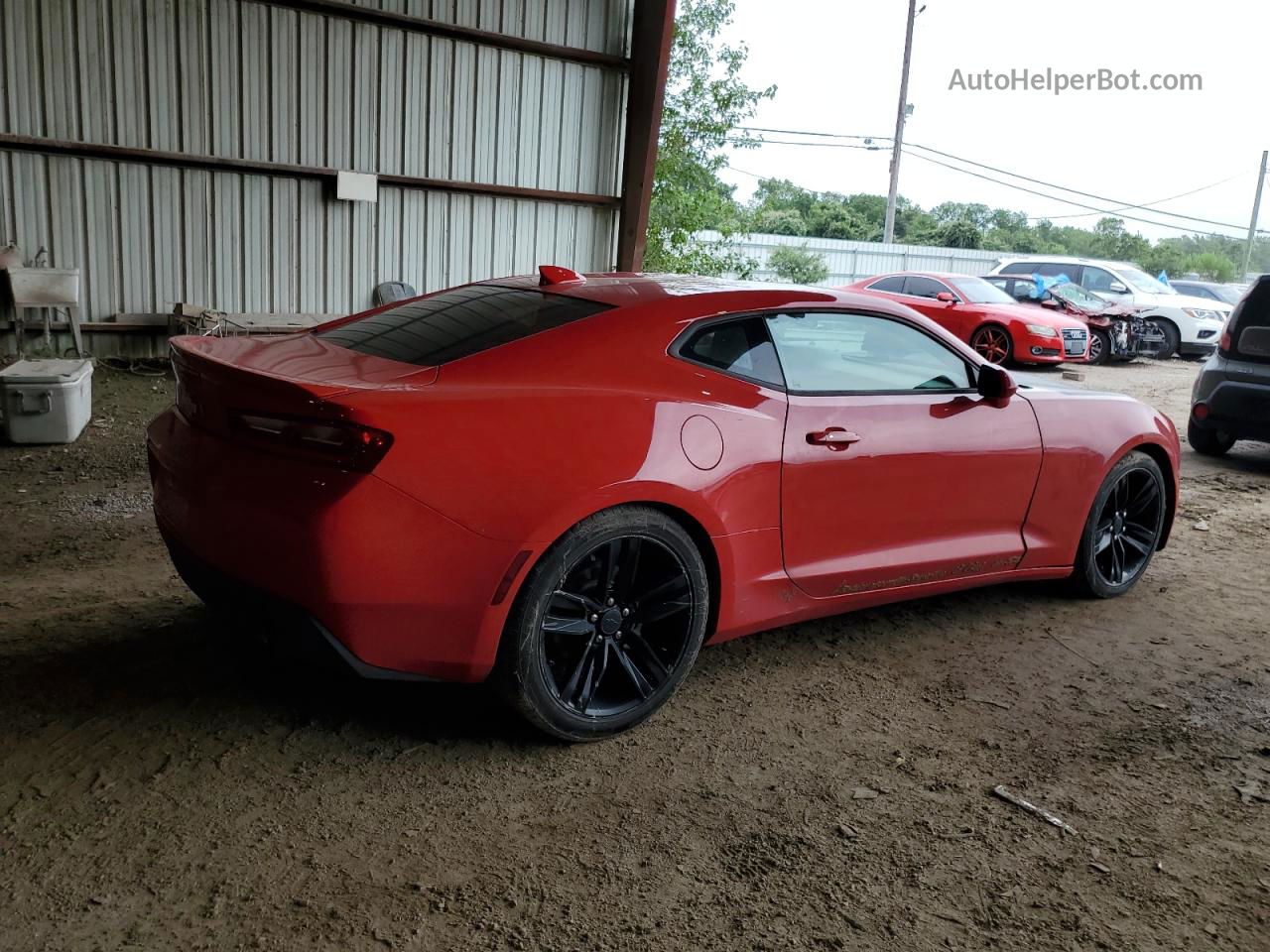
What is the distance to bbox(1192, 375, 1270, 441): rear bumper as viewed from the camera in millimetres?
8102

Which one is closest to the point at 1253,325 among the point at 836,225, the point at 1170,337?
the point at 1170,337

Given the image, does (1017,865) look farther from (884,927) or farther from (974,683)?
(974,683)

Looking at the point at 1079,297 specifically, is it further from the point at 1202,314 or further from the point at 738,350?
the point at 738,350

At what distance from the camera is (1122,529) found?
194 inches

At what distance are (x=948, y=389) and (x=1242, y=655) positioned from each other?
1.70 meters

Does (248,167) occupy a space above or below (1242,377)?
above

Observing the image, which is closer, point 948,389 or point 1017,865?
point 1017,865

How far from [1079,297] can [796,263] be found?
34.8 ft

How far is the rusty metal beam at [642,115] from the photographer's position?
12203 mm

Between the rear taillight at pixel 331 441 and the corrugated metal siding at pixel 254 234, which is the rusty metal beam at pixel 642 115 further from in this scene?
the rear taillight at pixel 331 441

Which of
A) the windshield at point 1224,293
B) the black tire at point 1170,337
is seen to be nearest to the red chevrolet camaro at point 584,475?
the black tire at point 1170,337

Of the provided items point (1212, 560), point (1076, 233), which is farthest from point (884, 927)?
point (1076, 233)

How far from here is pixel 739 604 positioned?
3.44 m

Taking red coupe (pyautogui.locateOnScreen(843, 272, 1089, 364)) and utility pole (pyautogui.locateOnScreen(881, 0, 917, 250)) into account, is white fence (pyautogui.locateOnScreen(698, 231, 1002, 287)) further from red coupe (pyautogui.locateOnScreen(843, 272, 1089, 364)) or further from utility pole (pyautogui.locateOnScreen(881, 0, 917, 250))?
red coupe (pyautogui.locateOnScreen(843, 272, 1089, 364))
